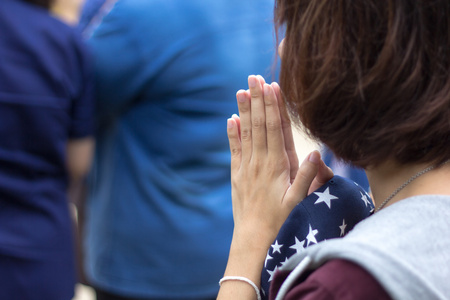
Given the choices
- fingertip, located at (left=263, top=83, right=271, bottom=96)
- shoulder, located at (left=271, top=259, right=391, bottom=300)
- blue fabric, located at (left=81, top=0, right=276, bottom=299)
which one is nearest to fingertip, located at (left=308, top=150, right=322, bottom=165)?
fingertip, located at (left=263, top=83, right=271, bottom=96)

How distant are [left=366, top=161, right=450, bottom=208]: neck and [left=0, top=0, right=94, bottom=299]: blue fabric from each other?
2.97 ft

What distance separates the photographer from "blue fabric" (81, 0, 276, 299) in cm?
157

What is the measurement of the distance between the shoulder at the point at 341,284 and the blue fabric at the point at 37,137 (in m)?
0.99

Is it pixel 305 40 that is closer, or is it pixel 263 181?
pixel 305 40

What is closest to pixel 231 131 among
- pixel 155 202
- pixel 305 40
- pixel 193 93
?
pixel 305 40

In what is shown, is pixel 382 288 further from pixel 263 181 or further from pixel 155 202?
pixel 155 202

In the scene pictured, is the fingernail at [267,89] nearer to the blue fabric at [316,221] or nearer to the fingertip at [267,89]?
the fingertip at [267,89]

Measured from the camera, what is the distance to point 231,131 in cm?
105

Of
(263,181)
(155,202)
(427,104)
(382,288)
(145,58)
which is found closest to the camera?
(382,288)

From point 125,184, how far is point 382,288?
1.16m

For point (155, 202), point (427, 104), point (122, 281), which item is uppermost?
point (427, 104)

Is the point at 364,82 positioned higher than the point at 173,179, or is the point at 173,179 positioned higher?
the point at 364,82

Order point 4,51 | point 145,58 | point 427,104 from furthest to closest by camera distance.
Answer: point 145,58 → point 4,51 → point 427,104

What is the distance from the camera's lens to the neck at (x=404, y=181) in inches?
30.9
